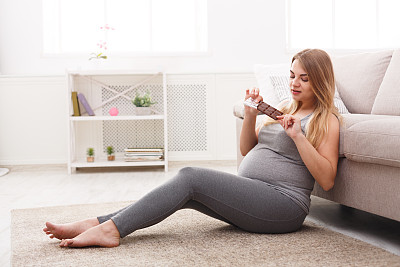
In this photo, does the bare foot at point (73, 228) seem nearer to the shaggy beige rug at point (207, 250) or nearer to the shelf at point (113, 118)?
the shaggy beige rug at point (207, 250)

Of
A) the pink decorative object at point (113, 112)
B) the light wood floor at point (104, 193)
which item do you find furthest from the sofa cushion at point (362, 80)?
the pink decorative object at point (113, 112)

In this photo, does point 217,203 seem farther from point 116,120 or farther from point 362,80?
point 116,120

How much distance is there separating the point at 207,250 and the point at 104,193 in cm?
154

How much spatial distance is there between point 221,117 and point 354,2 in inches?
68.0

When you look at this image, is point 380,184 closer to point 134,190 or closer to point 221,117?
point 134,190

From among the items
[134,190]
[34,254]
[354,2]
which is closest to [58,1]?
[134,190]

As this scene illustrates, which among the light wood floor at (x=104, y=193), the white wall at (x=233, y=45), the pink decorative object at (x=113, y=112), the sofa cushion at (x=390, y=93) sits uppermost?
the white wall at (x=233, y=45)

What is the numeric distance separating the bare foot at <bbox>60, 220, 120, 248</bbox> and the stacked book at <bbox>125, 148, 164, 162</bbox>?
2.31 meters

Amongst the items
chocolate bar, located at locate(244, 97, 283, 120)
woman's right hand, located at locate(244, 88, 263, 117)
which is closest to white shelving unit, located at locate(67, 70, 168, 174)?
woman's right hand, located at locate(244, 88, 263, 117)

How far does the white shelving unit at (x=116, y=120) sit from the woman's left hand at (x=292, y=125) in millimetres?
2563

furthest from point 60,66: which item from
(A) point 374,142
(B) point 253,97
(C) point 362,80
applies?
(A) point 374,142

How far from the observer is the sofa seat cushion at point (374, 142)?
172 cm

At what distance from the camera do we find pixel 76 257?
167 cm

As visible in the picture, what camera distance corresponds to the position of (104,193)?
315cm
